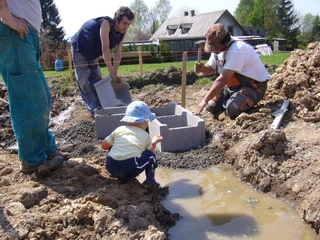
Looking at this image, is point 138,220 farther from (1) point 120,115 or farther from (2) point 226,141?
(1) point 120,115

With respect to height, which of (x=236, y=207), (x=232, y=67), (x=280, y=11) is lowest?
(x=236, y=207)

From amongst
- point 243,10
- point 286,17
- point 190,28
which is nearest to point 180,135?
point 190,28

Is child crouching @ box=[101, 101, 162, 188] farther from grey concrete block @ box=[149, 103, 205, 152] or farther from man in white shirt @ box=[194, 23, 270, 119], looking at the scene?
man in white shirt @ box=[194, 23, 270, 119]

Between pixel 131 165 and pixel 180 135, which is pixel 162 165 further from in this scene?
pixel 131 165

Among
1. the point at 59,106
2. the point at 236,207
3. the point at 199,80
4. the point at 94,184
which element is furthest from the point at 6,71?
the point at 199,80

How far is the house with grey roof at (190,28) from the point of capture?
38.4 meters

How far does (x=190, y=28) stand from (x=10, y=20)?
39.6 m

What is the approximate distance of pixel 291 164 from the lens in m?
3.82

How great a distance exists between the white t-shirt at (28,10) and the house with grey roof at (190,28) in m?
34.8

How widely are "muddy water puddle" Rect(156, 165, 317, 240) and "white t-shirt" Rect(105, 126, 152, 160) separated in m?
0.62

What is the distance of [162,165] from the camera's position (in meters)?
4.45

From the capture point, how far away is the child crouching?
3.29 m

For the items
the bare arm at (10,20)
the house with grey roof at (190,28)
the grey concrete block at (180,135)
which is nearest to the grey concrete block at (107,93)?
the grey concrete block at (180,135)

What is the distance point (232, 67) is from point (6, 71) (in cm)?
308
